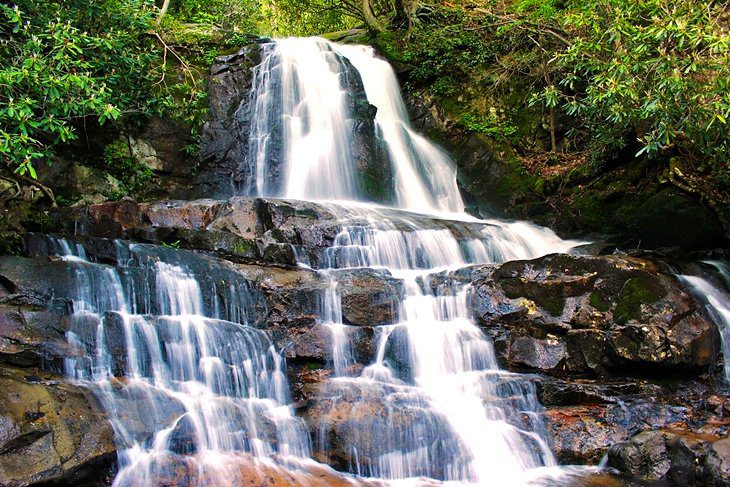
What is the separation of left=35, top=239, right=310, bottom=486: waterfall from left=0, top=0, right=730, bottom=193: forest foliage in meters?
2.03

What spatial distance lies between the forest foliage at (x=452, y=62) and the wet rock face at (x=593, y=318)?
6.85 ft

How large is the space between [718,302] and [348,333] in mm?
5809

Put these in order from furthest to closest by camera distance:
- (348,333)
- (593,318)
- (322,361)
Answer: (593,318) → (348,333) → (322,361)

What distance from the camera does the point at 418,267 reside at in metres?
9.59

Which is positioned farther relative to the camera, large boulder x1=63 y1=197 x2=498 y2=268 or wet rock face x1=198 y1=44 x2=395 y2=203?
wet rock face x1=198 y1=44 x2=395 y2=203

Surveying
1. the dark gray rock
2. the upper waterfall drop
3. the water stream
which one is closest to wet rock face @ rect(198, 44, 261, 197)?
the upper waterfall drop

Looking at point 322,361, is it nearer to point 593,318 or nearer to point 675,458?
point 593,318

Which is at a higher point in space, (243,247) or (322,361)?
(243,247)

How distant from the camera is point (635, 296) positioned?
7.68 metres

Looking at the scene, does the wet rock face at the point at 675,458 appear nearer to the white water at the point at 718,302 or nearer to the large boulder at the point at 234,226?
the white water at the point at 718,302

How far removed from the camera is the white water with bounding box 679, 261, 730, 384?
7.76 metres

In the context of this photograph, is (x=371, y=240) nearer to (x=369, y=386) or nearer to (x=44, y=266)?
(x=369, y=386)

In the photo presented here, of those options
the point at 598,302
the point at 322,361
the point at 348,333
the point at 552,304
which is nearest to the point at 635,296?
the point at 598,302

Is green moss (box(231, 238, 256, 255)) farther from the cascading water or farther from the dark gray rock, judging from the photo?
the dark gray rock
